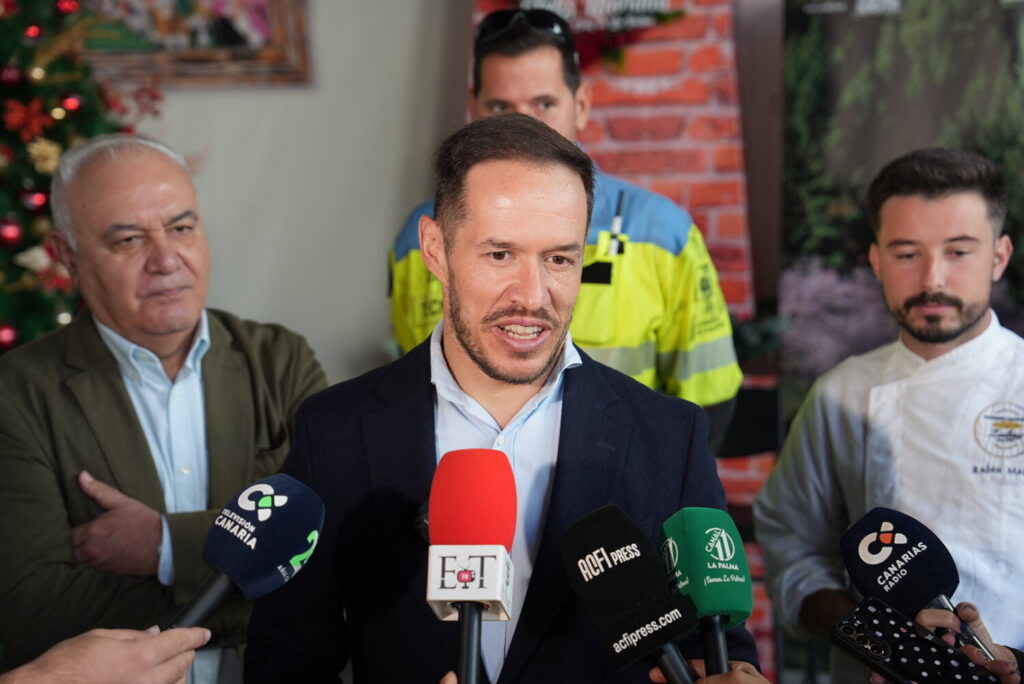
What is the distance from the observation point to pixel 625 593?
48.4 inches

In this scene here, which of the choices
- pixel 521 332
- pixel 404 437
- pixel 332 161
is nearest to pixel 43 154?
pixel 332 161

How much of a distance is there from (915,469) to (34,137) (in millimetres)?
2926

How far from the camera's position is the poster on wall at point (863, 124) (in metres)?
3.08

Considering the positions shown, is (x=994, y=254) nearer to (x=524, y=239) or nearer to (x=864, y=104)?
(x=524, y=239)

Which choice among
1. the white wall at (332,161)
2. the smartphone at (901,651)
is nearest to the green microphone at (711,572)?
the smartphone at (901,651)

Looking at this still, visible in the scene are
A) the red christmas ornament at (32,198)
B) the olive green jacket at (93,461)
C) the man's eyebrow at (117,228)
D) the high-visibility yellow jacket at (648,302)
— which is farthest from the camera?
the red christmas ornament at (32,198)

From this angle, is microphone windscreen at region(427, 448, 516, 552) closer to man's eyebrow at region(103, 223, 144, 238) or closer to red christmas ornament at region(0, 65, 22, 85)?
man's eyebrow at region(103, 223, 144, 238)

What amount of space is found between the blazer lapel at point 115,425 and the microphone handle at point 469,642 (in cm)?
111

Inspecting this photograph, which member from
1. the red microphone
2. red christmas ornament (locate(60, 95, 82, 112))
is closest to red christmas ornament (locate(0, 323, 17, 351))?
red christmas ornament (locate(60, 95, 82, 112))

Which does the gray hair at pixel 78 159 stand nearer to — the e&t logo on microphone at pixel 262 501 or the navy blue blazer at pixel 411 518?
the navy blue blazer at pixel 411 518

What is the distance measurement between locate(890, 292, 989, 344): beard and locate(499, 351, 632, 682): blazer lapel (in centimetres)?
72

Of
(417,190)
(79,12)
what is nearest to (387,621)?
(417,190)

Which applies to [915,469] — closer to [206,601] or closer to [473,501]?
[473,501]

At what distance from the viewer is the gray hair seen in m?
2.19
